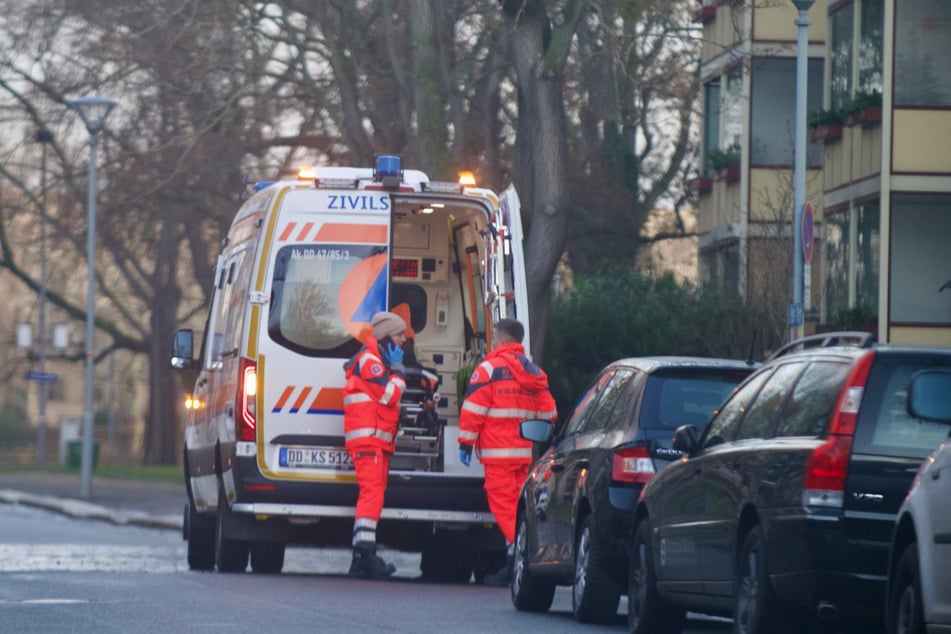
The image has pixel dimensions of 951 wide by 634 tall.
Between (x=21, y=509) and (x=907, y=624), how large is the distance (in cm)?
2263

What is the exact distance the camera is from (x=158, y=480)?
37500mm

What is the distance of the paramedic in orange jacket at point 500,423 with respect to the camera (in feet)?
47.2

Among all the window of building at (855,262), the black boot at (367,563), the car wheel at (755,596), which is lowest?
the black boot at (367,563)

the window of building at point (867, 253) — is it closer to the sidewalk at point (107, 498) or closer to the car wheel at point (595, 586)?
the sidewalk at point (107, 498)

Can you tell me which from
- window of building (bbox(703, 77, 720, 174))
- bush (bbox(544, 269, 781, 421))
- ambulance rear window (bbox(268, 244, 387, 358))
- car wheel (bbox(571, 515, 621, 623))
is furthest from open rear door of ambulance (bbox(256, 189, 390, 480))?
window of building (bbox(703, 77, 720, 174))

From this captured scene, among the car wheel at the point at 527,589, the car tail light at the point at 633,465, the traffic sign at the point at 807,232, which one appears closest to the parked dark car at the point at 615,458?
the car tail light at the point at 633,465

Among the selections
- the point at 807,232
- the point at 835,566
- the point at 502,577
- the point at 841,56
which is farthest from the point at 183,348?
the point at 841,56

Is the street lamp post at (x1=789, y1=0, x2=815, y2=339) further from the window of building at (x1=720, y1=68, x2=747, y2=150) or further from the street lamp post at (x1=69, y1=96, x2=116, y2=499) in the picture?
the window of building at (x1=720, y1=68, x2=747, y2=150)

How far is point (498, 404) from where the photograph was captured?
47.4ft

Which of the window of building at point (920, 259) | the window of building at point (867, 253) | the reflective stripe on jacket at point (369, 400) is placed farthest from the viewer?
the window of building at point (867, 253)

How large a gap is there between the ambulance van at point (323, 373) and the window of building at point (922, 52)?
11.1m

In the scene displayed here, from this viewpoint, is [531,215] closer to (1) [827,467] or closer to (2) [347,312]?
(2) [347,312]

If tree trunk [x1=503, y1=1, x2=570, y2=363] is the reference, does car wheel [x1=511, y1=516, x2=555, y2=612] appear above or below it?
below

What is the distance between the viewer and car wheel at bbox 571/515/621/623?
1151cm
